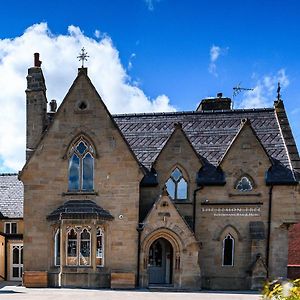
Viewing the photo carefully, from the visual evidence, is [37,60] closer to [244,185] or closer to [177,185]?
[177,185]

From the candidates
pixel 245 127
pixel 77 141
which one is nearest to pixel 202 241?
pixel 245 127

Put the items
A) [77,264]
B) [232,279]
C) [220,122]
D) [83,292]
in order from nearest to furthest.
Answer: [83,292], [77,264], [232,279], [220,122]

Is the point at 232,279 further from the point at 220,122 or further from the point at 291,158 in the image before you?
the point at 220,122

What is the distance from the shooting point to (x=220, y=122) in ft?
83.5

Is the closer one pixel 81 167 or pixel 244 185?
pixel 81 167

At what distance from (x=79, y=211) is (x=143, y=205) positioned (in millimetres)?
4211

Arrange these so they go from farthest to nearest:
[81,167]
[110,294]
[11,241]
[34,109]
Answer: [11,241], [34,109], [81,167], [110,294]

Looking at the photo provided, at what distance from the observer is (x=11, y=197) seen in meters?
27.9

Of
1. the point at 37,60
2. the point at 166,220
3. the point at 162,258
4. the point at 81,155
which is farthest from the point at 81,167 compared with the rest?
the point at 37,60

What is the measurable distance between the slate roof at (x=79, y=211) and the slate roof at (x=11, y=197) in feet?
23.8

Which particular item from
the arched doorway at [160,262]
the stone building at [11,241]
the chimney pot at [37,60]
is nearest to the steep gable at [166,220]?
the arched doorway at [160,262]

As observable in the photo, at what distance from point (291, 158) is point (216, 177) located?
4870 millimetres

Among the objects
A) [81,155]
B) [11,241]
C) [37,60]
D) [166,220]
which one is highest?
[37,60]

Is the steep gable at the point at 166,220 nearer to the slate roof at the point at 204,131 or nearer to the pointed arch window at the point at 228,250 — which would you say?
the pointed arch window at the point at 228,250
